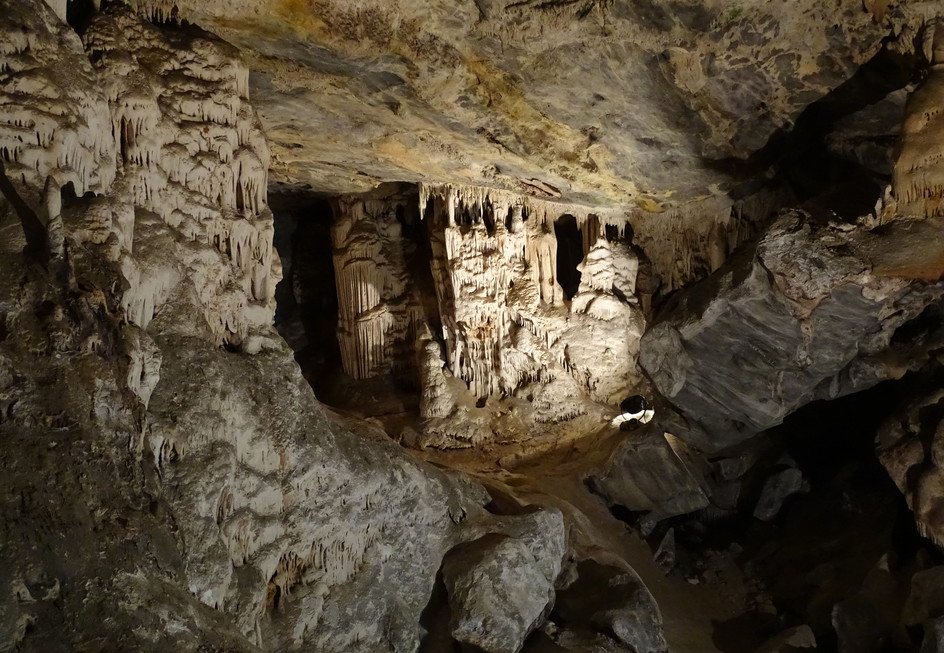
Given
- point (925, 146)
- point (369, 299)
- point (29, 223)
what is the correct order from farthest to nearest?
1. point (369, 299)
2. point (925, 146)
3. point (29, 223)

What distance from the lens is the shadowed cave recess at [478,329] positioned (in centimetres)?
415

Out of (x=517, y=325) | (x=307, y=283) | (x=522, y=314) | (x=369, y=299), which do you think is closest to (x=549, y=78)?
(x=522, y=314)

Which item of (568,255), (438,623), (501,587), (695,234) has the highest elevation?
(695,234)

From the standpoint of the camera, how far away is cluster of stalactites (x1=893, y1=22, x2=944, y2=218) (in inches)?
271

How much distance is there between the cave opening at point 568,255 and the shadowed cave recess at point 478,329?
6 cm

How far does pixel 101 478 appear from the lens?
12.3ft

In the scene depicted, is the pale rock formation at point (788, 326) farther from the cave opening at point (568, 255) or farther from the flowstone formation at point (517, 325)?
the cave opening at point (568, 255)

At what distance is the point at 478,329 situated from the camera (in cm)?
1127

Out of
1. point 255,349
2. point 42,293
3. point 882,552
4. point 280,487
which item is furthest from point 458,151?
point 882,552

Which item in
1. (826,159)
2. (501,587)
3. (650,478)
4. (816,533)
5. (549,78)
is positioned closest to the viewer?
(501,587)

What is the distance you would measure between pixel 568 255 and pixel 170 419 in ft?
30.9

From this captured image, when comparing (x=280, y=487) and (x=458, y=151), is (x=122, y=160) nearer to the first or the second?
(x=280, y=487)

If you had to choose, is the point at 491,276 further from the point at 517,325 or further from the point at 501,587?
the point at 501,587

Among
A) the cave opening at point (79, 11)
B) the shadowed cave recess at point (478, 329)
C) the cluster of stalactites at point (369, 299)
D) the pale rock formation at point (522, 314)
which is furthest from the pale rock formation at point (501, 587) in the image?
the cluster of stalactites at point (369, 299)
